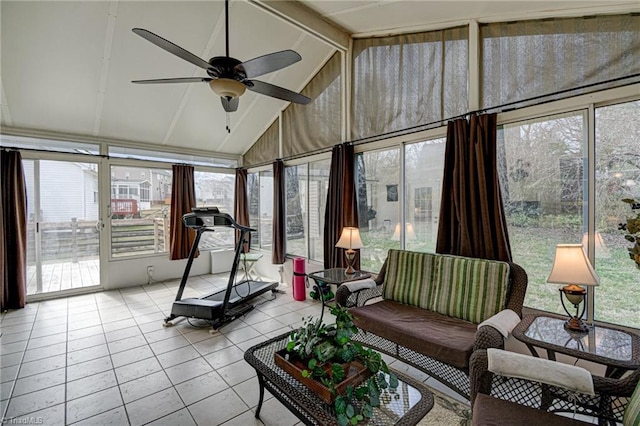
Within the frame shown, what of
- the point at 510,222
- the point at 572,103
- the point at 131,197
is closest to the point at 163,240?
the point at 131,197

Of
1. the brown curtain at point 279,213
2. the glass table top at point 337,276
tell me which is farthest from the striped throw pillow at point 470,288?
the brown curtain at point 279,213

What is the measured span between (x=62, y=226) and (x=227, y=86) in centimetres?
431

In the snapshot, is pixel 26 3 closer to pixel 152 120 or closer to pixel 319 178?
pixel 152 120

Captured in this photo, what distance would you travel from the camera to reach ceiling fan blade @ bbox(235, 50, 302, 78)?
208 centimetres

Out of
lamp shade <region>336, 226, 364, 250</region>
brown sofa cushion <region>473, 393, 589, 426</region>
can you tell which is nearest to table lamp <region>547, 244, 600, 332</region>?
brown sofa cushion <region>473, 393, 589, 426</region>

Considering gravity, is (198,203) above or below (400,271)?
above

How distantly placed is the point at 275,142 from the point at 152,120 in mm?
2053

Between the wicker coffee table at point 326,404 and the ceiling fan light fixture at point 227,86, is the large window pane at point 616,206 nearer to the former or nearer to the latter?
the wicker coffee table at point 326,404

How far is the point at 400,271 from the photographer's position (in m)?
3.02

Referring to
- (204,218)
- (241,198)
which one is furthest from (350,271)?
(241,198)

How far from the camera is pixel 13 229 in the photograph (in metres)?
4.04

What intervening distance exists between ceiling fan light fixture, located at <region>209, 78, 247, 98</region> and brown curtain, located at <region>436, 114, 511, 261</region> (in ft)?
6.64

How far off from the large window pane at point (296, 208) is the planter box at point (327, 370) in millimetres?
3210

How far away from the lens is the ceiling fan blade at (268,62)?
208cm
